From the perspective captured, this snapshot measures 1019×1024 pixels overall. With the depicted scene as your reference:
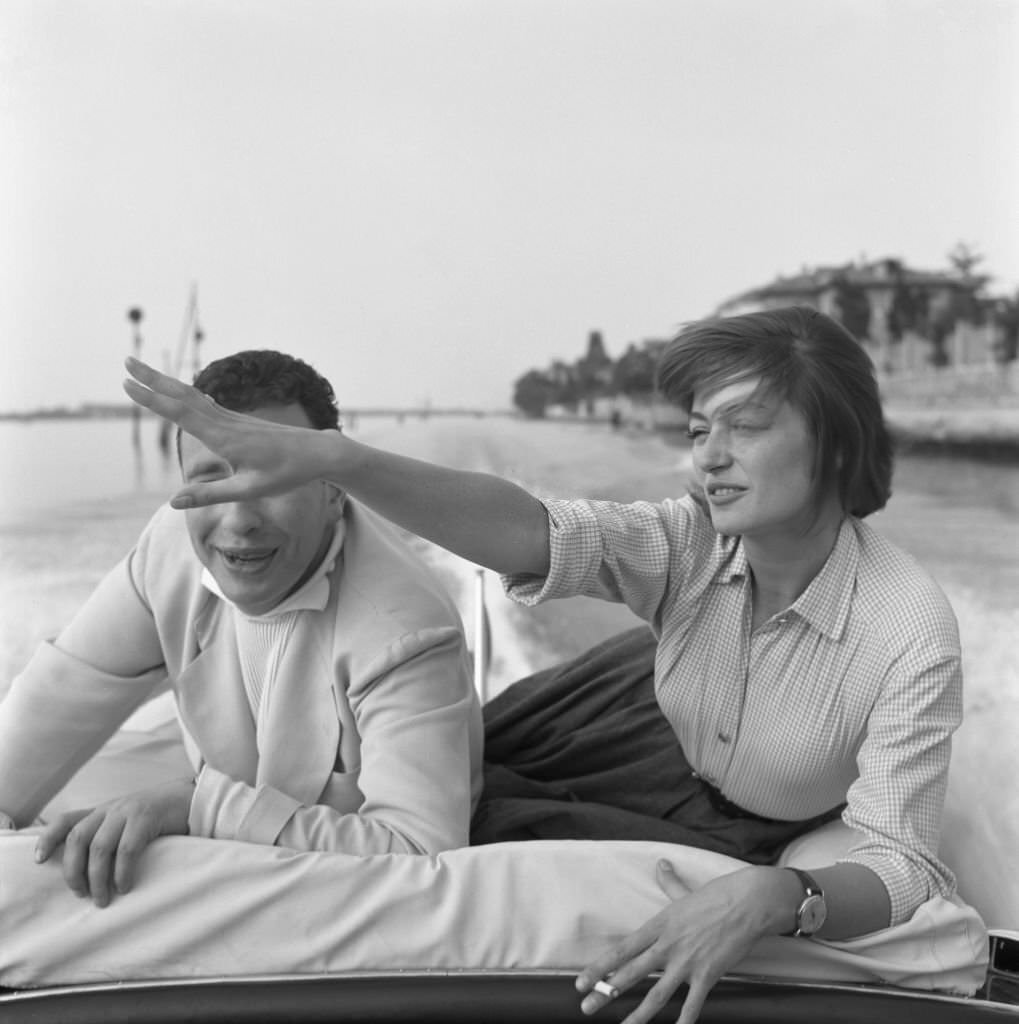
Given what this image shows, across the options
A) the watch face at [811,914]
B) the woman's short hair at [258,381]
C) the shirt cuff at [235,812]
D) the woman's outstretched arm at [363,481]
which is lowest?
the watch face at [811,914]

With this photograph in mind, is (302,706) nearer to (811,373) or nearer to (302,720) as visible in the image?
(302,720)

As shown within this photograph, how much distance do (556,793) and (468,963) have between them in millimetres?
467

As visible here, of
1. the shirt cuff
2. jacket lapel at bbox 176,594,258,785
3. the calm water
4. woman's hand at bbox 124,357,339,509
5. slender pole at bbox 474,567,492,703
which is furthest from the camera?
the calm water

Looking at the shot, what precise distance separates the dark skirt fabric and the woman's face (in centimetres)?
35

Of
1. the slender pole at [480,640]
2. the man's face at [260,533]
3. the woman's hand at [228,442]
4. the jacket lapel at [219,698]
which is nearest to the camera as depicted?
the woman's hand at [228,442]

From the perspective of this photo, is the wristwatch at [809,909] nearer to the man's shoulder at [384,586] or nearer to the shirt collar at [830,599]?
the shirt collar at [830,599]

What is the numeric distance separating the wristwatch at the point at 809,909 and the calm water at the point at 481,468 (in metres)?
1.93

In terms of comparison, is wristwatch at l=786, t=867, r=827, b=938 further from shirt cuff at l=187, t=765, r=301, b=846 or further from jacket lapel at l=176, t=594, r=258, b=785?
jacket lapel at l=176, t=594, r=258, b=785

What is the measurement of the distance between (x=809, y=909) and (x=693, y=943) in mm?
96

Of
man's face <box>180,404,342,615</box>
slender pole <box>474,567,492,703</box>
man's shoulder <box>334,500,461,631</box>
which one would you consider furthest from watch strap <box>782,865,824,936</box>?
slender pole <box>474,567,492,703</box>

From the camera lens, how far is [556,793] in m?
1.33

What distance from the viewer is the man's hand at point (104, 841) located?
0.87 meters

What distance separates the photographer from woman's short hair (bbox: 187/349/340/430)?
1097 millimetres

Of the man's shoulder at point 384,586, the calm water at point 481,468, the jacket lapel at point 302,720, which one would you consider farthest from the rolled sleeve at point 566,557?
the calm water at point 481,468
